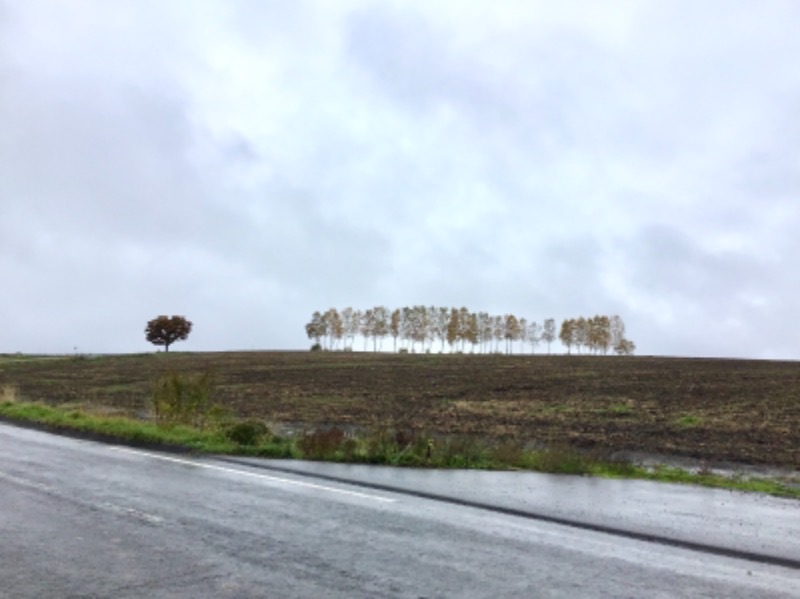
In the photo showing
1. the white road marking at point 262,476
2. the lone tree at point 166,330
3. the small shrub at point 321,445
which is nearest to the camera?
the white road marking at point 262,476

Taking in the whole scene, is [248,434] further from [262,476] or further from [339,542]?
[339,542]

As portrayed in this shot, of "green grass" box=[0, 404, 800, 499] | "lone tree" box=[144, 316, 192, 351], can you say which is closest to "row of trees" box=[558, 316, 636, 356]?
"lone tree" box=[144, 316, 192, 351]

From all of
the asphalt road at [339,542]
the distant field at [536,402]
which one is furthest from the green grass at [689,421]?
the asphalt road at [339,542]

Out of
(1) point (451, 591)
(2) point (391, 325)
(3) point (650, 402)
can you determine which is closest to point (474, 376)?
(3) point (650, 402)

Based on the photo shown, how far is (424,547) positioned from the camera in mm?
8055

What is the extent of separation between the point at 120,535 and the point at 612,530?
6034 mm

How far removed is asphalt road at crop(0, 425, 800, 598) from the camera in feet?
21.6

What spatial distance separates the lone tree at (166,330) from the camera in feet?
392

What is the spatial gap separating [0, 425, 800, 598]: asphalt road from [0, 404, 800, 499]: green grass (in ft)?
8.48

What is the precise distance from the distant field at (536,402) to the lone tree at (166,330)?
61566mm

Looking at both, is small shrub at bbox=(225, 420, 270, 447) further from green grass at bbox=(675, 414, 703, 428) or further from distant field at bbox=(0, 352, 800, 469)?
green grass at bbox=(675, 414, 703, 428)

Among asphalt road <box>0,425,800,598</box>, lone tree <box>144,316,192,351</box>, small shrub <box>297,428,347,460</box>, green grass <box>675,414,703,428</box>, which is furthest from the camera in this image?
lone tree <box>144,316,192,351</box>

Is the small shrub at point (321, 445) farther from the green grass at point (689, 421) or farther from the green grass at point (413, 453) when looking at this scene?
the green grass at point (689, 421)

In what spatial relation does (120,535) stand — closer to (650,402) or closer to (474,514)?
(474,514)
